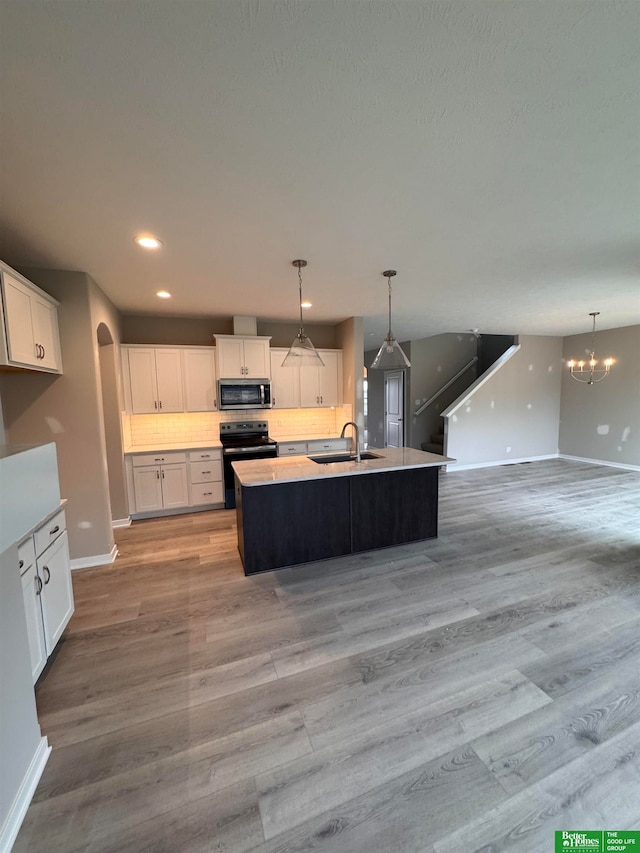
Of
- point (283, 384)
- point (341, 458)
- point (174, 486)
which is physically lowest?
point (174, 486)

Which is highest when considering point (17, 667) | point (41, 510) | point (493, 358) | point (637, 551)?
point (493, 358)

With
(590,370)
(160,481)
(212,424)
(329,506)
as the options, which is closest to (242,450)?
(212,424)

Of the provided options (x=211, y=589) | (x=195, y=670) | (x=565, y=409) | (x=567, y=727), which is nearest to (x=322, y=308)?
(x=211, y=589)

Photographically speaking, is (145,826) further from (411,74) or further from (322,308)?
(322,308)

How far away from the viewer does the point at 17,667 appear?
1397 mm

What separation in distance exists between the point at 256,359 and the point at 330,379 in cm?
123

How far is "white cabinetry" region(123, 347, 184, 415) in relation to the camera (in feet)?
15.0

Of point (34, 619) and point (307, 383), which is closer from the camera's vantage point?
point (34, 619)

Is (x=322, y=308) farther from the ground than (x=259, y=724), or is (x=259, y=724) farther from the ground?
(x=322, y=308)

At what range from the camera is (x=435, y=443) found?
7.87 m

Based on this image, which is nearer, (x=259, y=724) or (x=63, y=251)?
(x=259, y=724)

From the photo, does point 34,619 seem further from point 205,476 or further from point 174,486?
point 205,476

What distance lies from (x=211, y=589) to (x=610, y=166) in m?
3.82

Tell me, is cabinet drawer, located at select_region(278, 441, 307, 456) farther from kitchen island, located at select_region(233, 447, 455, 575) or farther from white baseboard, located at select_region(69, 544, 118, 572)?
white baseboard, located at select_region(69, 544, 118, 572)
